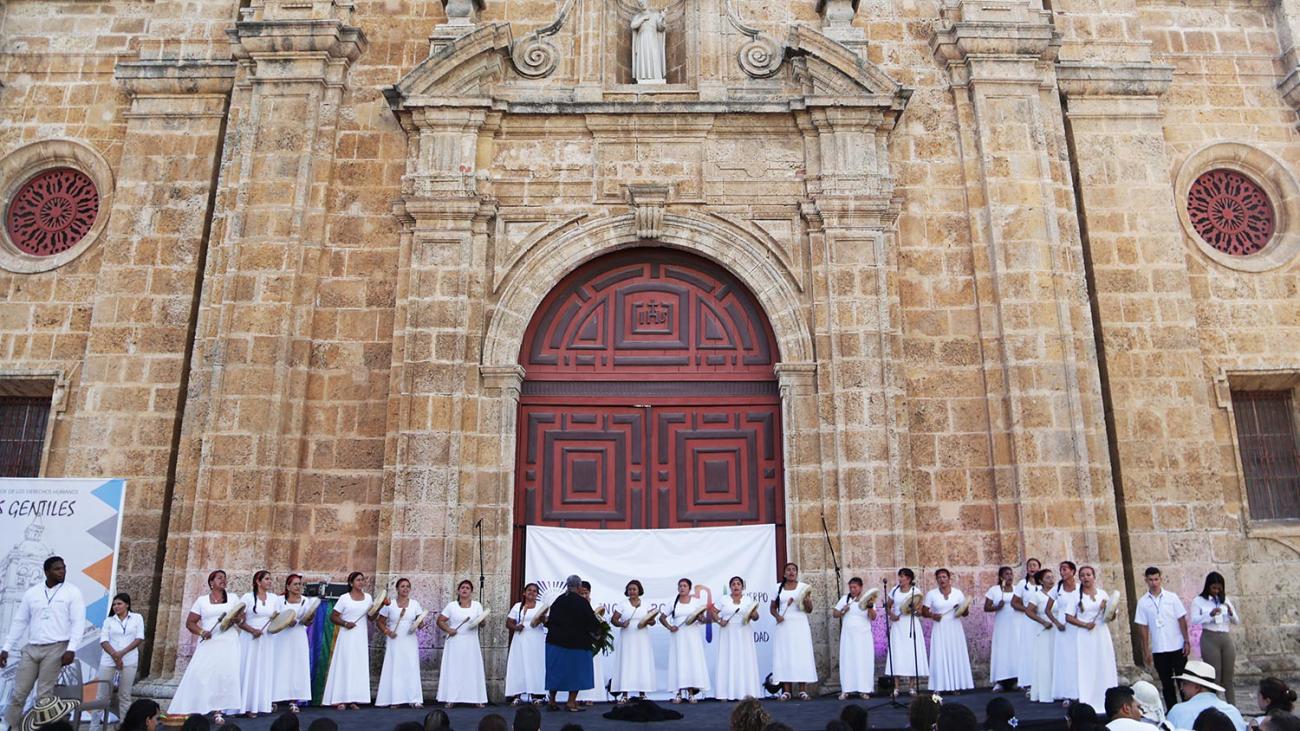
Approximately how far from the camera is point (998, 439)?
31.9 feet

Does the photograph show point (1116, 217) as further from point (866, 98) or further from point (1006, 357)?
point (866, 98)

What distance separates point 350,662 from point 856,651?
4.53 metres

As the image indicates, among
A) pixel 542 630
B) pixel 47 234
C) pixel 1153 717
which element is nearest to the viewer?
pixel 1153 717

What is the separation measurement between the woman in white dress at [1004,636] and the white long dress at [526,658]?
4.19m

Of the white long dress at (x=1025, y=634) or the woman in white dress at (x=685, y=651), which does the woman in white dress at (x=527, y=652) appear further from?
the white long dress at (x=1025, y=634)

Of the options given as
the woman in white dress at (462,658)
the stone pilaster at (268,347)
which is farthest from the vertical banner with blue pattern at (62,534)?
the woman in white dress at (462,658)

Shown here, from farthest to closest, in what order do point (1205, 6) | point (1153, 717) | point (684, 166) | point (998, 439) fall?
point (1205, 6)
point (684, 166)
point (998, 439)
point (1153, 717)

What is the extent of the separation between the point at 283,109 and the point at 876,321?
692cm

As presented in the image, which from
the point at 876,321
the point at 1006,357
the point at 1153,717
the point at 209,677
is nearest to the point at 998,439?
the point at 1006,357

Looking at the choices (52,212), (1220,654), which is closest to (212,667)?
(52,212)

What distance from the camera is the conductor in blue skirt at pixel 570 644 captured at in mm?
8039

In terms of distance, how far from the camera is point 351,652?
332 inches

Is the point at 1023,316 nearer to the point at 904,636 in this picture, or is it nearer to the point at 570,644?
the point at 904,636

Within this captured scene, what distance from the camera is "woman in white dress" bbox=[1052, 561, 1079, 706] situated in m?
7.89
